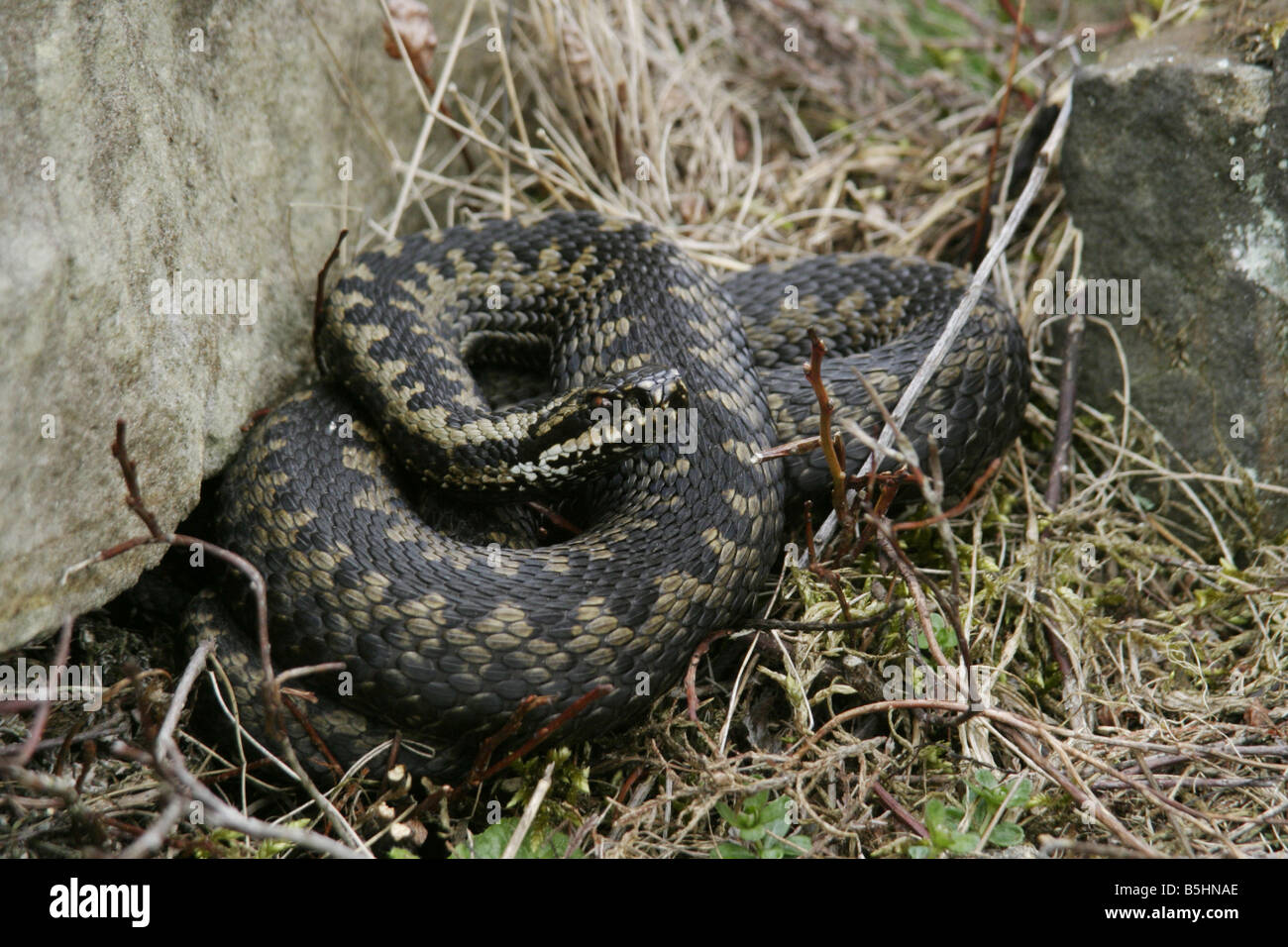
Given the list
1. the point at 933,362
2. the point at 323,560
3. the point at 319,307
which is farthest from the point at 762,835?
the point at 319,307

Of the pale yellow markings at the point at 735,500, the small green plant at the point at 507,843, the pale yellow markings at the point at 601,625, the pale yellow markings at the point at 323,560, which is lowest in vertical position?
the small green plant at the point at 507,843

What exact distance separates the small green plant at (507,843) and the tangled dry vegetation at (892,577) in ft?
0.07

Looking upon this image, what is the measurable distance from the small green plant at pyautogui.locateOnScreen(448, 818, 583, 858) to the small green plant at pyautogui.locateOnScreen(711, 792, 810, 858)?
60 centimetres

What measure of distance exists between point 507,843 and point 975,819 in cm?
179

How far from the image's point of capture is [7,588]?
3863 millimetres

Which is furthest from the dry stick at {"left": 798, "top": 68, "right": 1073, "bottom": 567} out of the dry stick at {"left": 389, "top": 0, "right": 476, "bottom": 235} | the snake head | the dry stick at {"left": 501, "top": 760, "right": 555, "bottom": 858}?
the dry stick at {"left": 389, "top": 0, "right": 476, "bottom": 235}

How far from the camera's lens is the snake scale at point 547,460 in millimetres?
4371

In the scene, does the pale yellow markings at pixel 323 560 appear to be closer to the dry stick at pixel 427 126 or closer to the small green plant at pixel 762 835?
the small green plant at pixel 762 835

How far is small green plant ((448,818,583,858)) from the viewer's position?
4039 millimetres

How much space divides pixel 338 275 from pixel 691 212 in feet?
7.92

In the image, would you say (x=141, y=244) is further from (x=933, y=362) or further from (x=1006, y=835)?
(x=1006, y=835)

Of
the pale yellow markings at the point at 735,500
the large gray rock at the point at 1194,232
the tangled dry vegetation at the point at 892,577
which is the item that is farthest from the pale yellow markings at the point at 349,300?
the large gray rock at the point at 1194,232

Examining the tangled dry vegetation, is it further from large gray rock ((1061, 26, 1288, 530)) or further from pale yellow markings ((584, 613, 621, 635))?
pale yellow markings ((584, 613, 621, 635))
